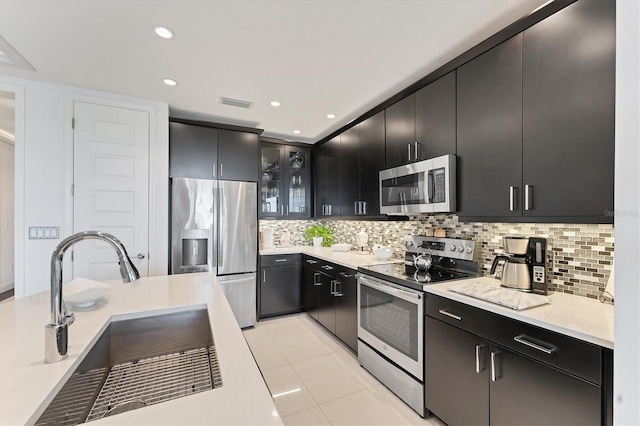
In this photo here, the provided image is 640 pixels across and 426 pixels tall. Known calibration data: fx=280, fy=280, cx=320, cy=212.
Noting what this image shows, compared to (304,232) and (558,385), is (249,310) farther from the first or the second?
(558,385)

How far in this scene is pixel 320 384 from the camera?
227cm

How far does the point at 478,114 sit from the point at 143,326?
228cm

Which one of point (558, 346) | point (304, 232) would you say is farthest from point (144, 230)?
point (558, 346)

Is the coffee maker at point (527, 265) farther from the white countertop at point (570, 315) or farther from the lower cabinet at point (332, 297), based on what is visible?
the lower cabinet at point (332, 297)

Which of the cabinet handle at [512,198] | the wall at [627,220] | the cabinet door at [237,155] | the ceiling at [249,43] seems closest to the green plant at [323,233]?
the cabinet door at [237,155]

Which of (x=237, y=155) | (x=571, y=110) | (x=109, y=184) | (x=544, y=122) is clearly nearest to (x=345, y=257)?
(x=237, y=155)

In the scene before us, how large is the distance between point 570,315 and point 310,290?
2.65 m

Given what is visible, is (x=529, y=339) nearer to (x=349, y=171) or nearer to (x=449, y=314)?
(x=449, y=314)

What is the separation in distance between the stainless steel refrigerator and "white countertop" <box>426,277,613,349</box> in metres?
2.43

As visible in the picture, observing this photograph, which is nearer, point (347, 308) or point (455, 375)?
point (455, 375)

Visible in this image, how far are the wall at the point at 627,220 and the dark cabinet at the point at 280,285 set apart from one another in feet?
10.9

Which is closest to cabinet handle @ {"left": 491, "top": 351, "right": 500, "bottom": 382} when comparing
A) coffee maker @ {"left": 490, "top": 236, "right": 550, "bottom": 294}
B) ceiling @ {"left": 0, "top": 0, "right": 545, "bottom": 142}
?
coffee maker @ {"left": 490, "top": 236, "right": 550, "bottom": 294}

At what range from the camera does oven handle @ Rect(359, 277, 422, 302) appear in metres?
1.92

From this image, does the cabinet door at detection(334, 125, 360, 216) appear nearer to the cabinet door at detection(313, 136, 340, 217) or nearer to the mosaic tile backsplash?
the cabinet door at detection(313, 136, 340, 217)
